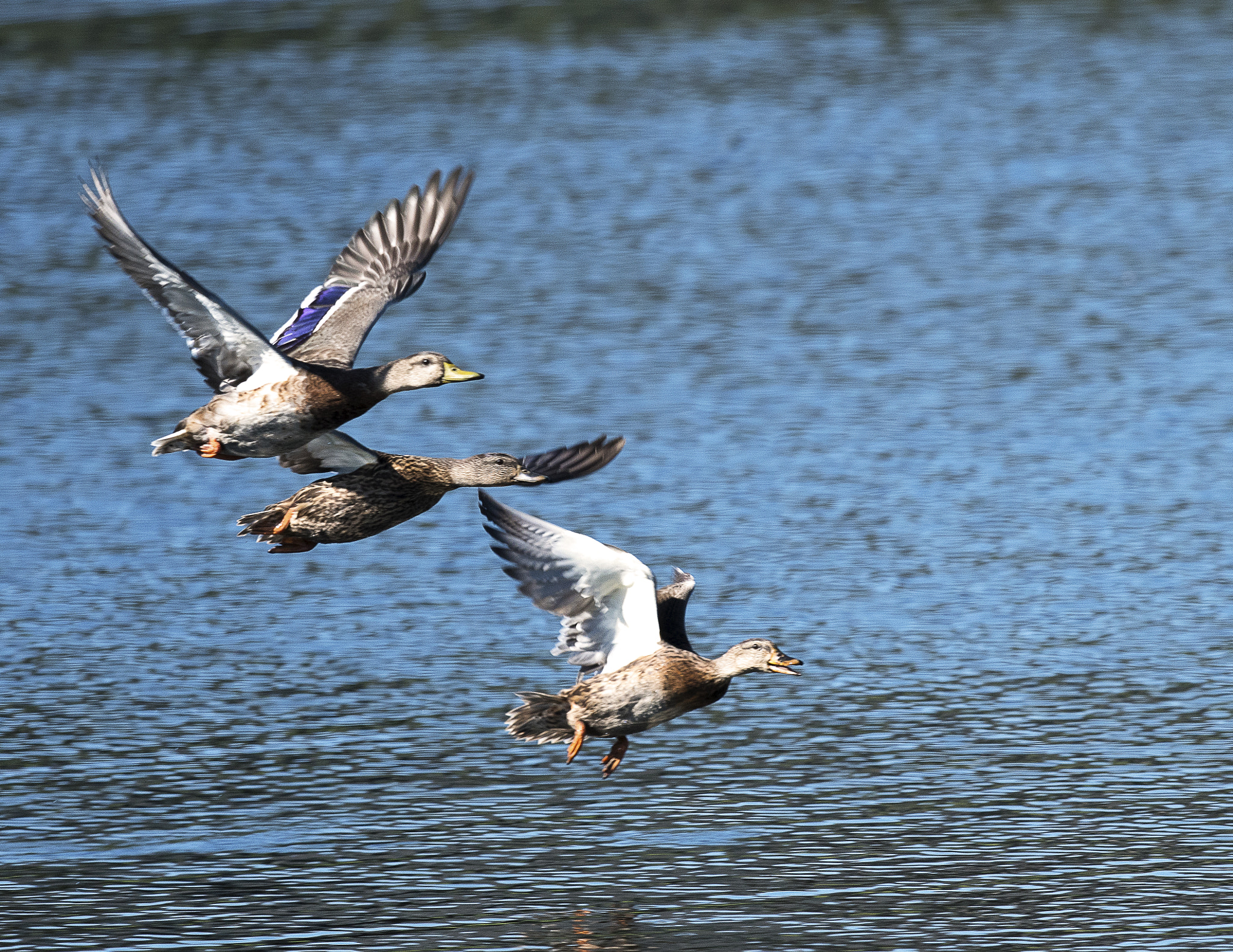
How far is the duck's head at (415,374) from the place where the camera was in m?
9.86

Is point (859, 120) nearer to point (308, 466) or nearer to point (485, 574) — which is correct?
point (485, 574)

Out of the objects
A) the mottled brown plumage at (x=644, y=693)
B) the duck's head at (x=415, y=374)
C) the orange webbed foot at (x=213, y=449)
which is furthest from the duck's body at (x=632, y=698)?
the orange webbed foot at (x=213, y=449)

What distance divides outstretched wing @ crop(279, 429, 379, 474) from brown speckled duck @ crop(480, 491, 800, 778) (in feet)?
3.30

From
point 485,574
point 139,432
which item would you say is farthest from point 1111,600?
point 139,432

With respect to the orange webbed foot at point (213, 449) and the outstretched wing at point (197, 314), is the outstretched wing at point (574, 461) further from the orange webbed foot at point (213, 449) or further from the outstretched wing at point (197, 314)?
the orange webbed foot at point (213, 449)

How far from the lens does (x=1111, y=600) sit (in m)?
13.8

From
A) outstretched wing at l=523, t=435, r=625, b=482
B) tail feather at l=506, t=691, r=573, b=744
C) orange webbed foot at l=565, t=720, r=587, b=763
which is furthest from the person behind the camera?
outstretched wing at l=523, t=435, r=625, b=482

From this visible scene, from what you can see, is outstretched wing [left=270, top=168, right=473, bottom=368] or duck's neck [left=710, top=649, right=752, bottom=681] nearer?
duck's neck [left=710, top=649, right=752, bottom=681]

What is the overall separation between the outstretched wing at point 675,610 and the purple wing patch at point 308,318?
7.12 feet

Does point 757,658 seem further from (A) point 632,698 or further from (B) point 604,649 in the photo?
(B) point 604,649

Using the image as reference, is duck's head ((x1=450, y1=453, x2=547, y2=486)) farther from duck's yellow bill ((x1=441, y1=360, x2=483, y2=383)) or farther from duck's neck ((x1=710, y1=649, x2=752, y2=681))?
duck's neck ((x1=710, y1=649, x2=752, y2=681))

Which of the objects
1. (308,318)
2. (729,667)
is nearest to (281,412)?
(308,318)

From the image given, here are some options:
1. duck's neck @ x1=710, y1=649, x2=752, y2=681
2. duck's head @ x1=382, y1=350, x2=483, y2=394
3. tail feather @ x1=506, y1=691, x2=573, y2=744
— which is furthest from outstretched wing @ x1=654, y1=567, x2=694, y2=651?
duck's head @ x1=382, y1=350, x2=483, y2=394

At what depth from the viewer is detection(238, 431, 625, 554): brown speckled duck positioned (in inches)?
383
